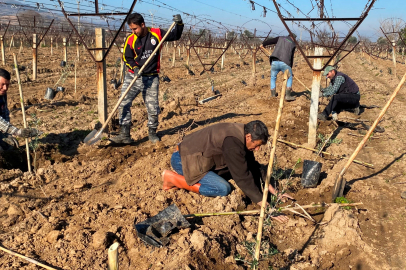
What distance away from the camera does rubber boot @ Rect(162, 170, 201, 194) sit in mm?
3637

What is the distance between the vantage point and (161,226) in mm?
2918

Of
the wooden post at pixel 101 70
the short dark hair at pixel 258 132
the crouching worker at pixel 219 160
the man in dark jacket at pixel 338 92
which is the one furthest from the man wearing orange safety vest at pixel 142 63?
the man in dark jacket at pixel 338 92

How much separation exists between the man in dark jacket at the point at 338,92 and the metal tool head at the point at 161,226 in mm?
4604

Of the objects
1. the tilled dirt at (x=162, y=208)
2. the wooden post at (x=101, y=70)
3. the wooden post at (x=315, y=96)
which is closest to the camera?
the tilled dirt at (x=162, y=208)

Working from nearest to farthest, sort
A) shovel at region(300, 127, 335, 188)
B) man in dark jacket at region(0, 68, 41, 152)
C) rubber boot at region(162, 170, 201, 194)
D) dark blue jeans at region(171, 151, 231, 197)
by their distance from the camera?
dark blue jeans at region(171, 151, 231, 197), rubber boot at region(162, 170, 201, 194), shovel at region(300, 127, 335, 188), man in dark jacket at region(0, 68, 41, 152)

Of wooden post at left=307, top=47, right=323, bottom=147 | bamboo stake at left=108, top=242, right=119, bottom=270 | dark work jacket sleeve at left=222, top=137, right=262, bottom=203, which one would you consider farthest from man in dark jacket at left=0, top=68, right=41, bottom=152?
wooden post at left=307, top=47, right=323, bottom=147

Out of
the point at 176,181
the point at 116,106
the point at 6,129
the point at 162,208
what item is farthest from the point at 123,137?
the point at 162,208

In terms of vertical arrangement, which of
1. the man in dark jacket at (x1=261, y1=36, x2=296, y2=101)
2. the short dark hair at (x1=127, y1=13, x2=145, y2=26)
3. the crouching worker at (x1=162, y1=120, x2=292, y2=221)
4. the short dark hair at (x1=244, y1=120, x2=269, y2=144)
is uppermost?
the short dark hair at (x1=127, y1=13, x2=145, y2=26)

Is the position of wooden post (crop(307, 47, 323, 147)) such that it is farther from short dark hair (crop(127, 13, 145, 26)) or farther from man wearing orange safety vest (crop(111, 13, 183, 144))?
short dark hair (crop(127, 13, 145, 26))

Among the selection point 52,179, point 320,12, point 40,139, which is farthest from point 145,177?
point 320,12

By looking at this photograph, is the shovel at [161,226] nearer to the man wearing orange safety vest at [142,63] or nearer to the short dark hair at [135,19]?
the man wearing orange safety vest at [142,63]

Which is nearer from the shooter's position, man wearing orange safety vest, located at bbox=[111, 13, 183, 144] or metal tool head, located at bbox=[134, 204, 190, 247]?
metal tool head, located at bbox=[134, 204, 190, 247]

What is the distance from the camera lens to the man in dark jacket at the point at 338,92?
6.73 m

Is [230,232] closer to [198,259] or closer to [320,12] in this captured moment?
[198,259]
